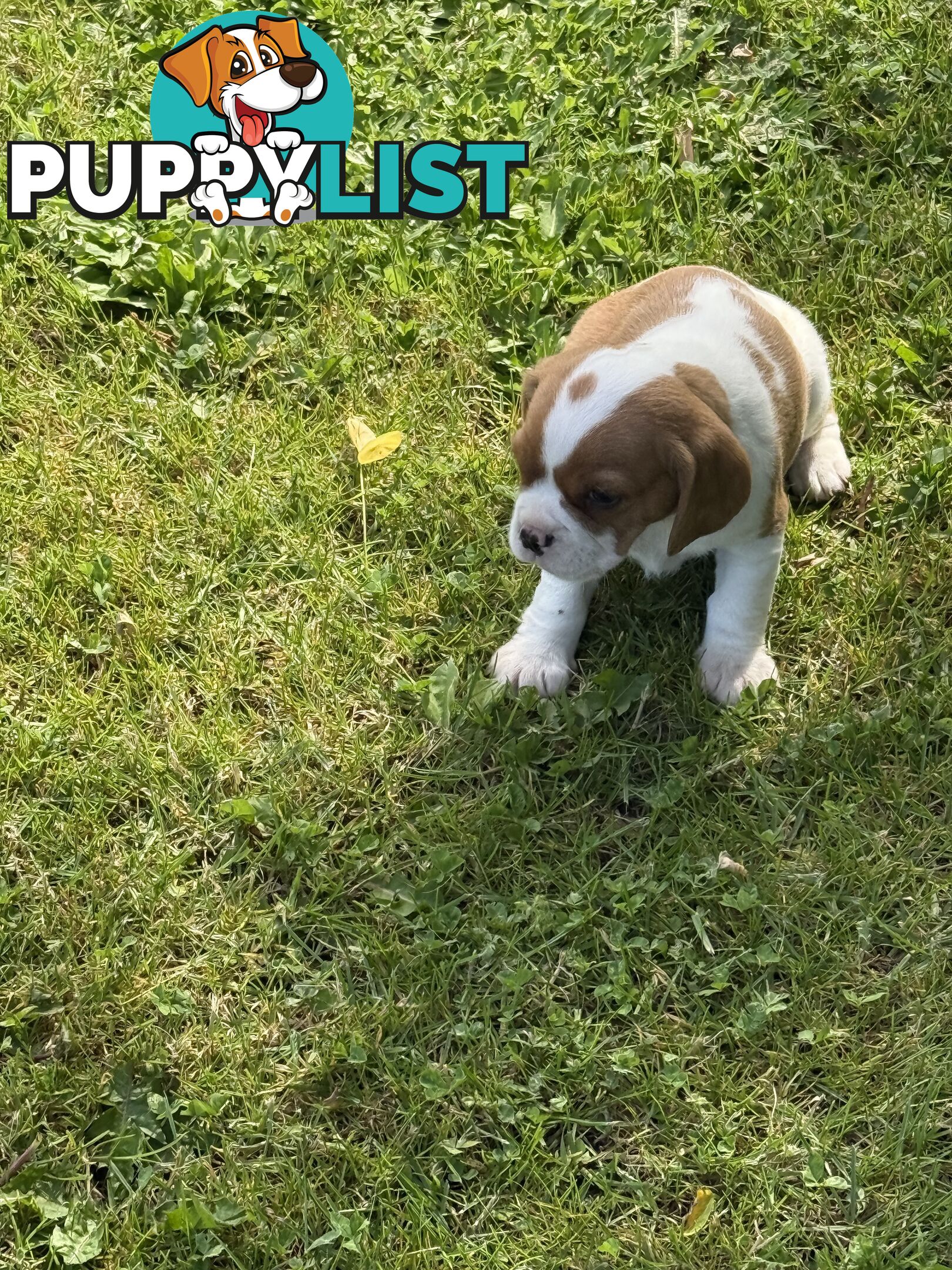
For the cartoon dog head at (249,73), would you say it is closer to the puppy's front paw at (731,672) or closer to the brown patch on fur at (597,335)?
the brown patch on fur at (597,335)

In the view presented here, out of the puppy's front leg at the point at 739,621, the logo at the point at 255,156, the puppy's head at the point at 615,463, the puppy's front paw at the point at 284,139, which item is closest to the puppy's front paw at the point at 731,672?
the puppy's front leg at the point at 739,621

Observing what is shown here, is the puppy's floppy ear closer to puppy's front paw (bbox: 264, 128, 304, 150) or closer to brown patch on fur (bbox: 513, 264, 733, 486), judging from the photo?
brown patch on fur (bbox: 513, 264, 733, 486)

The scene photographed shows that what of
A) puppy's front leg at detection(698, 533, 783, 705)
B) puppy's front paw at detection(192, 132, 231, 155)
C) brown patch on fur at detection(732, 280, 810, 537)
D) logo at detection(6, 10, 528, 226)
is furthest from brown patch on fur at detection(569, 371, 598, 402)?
puppy's front paw at detection(192, 132, 231, 155)

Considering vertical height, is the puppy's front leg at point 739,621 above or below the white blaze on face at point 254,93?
below

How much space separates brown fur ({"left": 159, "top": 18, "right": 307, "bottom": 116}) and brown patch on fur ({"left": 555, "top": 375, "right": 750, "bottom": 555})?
2806 mm

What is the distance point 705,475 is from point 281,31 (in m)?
3.06

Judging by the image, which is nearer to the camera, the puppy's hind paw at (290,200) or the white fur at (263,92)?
the puppy's hind paw at (290,200)

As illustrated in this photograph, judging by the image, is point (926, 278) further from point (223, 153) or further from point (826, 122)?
point (223, 153)

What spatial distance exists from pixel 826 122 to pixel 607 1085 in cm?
350

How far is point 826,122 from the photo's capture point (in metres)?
4.69

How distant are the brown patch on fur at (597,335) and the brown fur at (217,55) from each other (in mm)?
2266

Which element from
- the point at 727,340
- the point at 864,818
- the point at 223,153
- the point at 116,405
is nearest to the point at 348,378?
the point at 116,405

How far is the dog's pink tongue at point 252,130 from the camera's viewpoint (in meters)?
4.75

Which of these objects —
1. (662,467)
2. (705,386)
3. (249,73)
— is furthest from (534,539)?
(249,73)
